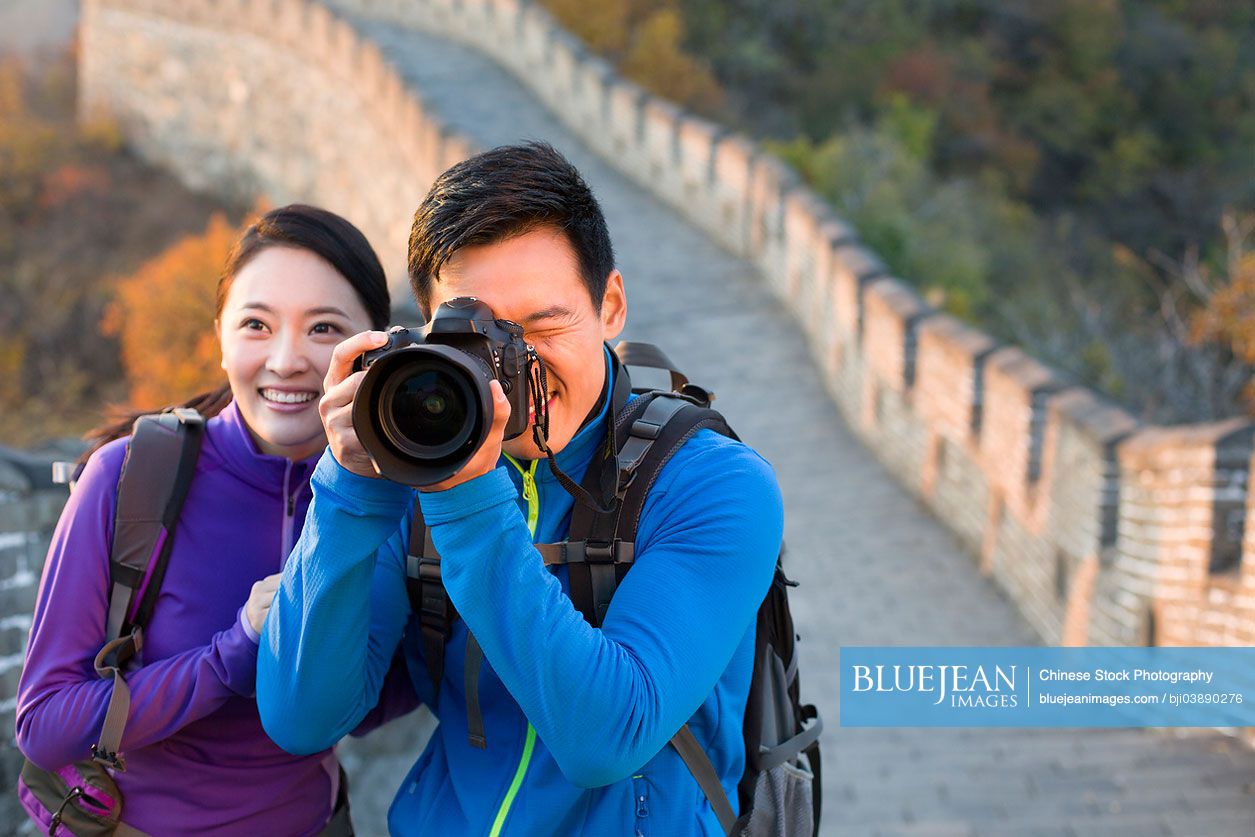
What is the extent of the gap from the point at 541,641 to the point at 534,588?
0.06 m

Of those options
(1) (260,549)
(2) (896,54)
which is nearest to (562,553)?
(1) (260,549)

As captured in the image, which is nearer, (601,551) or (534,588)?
(534,588)

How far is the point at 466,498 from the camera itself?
162 centimetres

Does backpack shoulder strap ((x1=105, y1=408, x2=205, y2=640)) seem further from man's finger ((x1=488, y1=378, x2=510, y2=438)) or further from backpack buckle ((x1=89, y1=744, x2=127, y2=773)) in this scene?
man's finger ((x1=488, y1=378, x2=510, y2=438))

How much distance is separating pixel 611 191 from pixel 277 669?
12.3 metres

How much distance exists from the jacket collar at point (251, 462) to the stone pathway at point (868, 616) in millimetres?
1708

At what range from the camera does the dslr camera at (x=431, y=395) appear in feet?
5.25

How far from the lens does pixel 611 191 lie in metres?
13.9

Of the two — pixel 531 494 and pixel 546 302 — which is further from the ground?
pixel 546 302

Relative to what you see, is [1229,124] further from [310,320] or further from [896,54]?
[310,320]

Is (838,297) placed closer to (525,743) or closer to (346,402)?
(525,743)

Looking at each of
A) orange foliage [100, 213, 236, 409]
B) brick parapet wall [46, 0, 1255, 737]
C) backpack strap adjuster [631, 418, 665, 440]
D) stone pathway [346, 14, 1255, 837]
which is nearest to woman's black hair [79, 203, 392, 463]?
backpack strap adjuster [631, 418, 665, 440]

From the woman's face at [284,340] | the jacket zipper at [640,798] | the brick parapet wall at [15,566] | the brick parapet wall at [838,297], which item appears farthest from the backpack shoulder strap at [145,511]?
the brick parapet wall at [838,297]

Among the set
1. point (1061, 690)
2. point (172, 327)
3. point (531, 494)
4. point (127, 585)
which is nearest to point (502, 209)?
point (531, 494)
